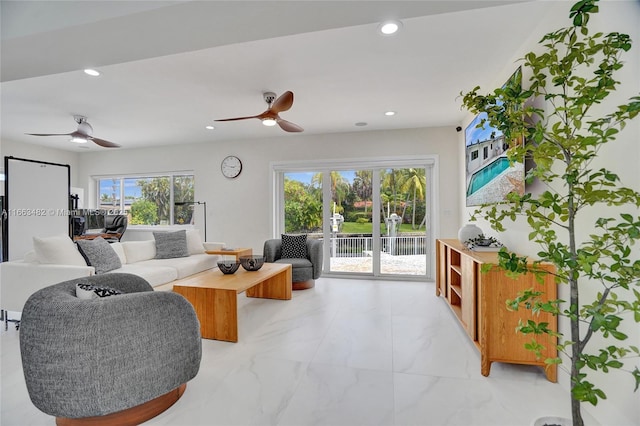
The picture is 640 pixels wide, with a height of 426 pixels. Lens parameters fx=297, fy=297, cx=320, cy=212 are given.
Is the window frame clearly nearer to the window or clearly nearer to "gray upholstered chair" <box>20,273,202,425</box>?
the window

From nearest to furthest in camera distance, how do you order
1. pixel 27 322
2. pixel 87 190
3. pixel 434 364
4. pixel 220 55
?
1. pixel 27 322
2. pixel 434 364
3. pixel 220 55
4. pixel 87 190

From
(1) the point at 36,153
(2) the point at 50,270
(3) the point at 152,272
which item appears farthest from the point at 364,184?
(1) the point at 36,153

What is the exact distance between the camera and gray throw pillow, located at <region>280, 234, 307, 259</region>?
15.0 ft

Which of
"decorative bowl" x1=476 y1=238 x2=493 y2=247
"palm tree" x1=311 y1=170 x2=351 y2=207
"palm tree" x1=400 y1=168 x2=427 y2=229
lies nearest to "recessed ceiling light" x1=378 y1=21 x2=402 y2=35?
"decorative bowl" x1=476 y1=238 x2=493 y2=247

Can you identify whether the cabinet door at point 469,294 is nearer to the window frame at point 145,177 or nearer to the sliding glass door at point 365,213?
the sliding glass door at point 365,213

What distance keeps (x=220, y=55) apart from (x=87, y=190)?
5.74 meters

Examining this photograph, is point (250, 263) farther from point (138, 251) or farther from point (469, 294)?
point (469, 294)

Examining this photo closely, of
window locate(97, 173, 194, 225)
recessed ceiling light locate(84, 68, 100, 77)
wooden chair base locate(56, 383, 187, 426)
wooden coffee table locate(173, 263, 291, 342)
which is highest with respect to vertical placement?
recessed ceiling light locate(84, 68, 100, 77)

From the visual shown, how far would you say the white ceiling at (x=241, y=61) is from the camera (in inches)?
59.9

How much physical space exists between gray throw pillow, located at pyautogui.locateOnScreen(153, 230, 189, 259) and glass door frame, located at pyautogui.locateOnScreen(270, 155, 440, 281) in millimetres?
1489

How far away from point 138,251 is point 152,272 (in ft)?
2.89

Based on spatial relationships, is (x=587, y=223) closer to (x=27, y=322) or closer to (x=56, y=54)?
(x=27, y=322)

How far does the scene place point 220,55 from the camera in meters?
2.52

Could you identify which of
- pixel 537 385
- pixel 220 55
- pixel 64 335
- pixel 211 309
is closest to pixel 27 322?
pixel 64 335
